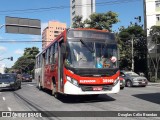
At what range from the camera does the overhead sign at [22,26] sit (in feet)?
96.4

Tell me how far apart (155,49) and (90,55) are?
37.1m

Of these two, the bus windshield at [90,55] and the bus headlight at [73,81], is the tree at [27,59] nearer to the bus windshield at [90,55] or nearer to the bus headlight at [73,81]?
the bus windshield at [90,55]

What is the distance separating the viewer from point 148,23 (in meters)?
52.6

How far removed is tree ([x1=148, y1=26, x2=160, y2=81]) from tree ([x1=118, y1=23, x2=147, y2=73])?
305 cm

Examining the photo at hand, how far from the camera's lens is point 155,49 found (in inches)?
1959

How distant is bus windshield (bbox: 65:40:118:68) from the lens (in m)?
14.4

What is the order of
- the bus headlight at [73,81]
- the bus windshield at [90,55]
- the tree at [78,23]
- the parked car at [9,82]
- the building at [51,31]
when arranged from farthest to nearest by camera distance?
the building at [51,31]
the tree at [78,23]
the parked car at [9,82]
the bus windshield at [90,55]
the bus headlight at [73,81]

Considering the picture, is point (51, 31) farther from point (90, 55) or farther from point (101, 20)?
point (90, 55)

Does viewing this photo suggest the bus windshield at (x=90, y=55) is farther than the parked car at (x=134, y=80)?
No

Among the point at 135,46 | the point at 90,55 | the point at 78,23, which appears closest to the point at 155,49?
the point at 135,46

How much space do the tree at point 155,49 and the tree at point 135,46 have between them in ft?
10.0

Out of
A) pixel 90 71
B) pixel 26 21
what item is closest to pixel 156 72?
pixel 26 21

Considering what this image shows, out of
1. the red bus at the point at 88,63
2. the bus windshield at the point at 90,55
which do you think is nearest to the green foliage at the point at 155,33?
the red bus at the point at 88,63

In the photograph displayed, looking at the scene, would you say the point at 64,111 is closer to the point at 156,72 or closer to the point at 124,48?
the point at 156,72
